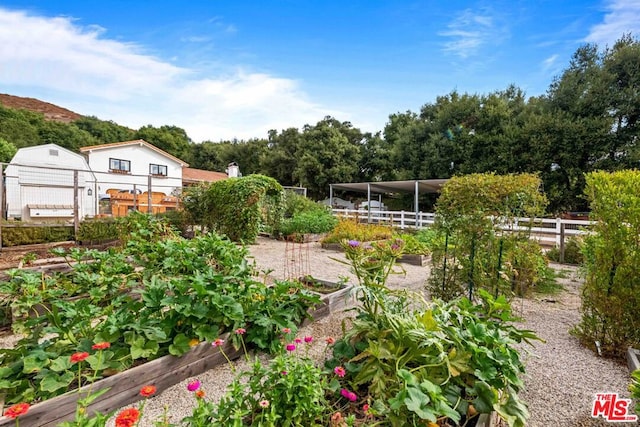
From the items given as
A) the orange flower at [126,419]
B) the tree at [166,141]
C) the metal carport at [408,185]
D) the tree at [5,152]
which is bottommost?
the orange flower at [126,419]

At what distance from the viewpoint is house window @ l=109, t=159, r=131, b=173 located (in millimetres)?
16359

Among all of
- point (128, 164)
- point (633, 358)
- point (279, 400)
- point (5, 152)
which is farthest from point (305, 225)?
point (5, 152)

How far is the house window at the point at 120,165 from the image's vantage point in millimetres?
16359

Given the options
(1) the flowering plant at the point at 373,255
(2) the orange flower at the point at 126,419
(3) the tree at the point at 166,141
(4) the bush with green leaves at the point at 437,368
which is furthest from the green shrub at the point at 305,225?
(3) the tree at the point at 166,141

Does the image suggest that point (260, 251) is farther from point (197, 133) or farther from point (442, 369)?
point (197, 133)

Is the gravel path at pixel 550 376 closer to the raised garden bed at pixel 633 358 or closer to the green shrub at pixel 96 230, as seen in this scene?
the raised garden bed at pixel 633 358

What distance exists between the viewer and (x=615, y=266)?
2414 mm

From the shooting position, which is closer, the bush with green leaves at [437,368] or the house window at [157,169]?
the bush with green leaves at [437,368]

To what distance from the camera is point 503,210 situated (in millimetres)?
3213

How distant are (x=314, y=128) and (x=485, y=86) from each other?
1089cm

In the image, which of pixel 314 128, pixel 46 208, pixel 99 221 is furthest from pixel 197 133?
pixel 99 221

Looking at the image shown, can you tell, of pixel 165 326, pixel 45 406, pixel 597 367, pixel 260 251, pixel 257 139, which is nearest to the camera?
pixel 45 406

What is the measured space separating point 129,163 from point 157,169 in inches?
60.9

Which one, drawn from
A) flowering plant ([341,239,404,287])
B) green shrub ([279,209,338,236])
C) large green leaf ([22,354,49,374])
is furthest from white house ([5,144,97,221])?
flowering plant ([341,239,404,287])
